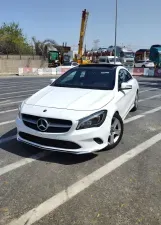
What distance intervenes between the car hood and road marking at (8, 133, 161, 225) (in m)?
0.99

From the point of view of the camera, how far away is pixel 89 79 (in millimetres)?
5758

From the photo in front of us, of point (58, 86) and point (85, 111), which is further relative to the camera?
point (58, 86)

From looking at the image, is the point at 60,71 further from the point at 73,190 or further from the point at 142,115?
the point at 73,190

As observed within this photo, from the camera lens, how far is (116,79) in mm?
5594

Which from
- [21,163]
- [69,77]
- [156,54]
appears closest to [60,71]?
[156,54]

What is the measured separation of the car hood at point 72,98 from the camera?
4.41 metres

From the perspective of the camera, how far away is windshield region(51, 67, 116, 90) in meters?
5.46

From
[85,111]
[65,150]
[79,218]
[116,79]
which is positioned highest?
[116,79]

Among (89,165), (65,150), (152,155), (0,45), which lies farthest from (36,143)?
(0,45)

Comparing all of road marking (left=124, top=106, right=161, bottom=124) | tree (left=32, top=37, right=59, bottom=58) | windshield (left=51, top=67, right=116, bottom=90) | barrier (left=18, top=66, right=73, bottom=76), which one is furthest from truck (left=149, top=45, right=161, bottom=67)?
windshield (left=51, top=67, right=116, bottom=90)

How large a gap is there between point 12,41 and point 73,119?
4548 cm

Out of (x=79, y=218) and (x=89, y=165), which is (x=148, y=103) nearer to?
(x=89, y=165)

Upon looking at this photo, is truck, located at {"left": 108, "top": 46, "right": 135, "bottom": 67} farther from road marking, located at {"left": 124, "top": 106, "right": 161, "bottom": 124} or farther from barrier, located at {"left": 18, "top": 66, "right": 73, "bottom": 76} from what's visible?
road marking, located at {"left": 124, "top": 106, "right": 161, "bottom": 124}

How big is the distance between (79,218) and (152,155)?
2273 millimetres
